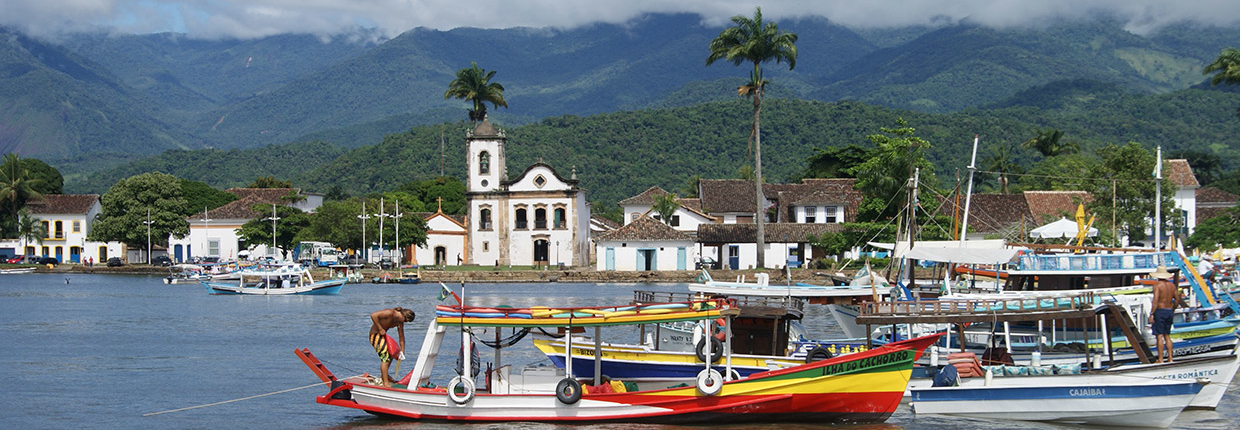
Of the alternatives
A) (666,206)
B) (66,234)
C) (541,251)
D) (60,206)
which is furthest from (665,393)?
(60,206)

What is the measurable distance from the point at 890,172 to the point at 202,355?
3744 cm

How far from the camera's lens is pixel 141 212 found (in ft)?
274

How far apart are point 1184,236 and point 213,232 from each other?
208 feet

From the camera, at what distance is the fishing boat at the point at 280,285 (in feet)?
189

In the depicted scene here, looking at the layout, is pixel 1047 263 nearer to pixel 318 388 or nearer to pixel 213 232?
pixel 318 388

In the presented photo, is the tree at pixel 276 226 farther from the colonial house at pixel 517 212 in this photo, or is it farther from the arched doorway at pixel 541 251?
the arched doorway at pixel 541 251

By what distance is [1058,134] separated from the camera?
300ft

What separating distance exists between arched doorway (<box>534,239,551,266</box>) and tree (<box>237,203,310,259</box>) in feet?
50.4

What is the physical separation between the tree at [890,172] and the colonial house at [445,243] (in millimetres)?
31146

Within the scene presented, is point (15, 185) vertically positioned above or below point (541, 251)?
above

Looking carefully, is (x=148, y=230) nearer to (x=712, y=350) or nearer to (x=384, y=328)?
(x=384, y=328)

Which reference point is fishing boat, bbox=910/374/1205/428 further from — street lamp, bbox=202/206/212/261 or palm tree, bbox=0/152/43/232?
palm tree, bbox=0/152/43/232

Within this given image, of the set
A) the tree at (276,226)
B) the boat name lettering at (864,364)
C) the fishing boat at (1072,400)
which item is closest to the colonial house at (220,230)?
the tree at (276,226)

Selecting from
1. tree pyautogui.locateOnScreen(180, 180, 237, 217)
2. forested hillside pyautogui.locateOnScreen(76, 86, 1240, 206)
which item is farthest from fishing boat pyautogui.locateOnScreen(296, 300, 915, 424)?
forested hillside pyautogui.locateOnScreen(76, 86, 1240, 206)
